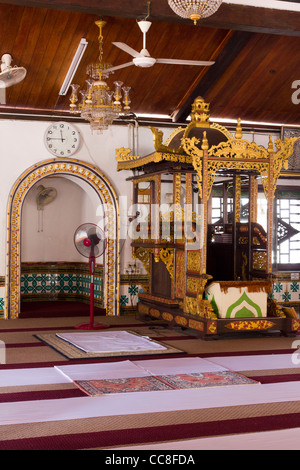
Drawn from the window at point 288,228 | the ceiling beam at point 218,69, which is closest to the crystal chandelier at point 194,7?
the ceiling beam at point 218,69

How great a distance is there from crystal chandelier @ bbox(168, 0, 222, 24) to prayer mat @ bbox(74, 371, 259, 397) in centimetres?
304

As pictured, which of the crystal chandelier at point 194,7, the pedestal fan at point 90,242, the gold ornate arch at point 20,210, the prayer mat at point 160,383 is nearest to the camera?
the prayer mat at point 160,383

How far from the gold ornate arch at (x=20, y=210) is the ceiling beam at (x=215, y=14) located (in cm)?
274

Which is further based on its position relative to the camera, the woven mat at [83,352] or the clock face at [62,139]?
the clock face at [62,139]

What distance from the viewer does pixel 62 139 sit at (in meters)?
9.37

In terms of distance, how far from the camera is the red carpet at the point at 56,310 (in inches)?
367

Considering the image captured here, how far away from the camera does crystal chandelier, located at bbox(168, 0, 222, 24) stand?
5.39 metres

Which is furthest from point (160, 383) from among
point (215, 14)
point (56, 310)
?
point (56, 310)

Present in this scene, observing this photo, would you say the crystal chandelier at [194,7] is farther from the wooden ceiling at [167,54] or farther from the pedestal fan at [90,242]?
the pedestal fan at [90,242]

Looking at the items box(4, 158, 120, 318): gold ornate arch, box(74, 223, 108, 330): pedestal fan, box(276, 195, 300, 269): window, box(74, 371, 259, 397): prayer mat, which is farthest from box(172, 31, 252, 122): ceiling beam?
box(74, 371, 259, 397): prayer mat

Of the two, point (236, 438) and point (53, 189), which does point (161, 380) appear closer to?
point (236, 438)

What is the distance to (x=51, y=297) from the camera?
1090 cm

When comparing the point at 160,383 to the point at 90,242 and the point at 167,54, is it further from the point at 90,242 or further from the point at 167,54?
the point at 167,54
